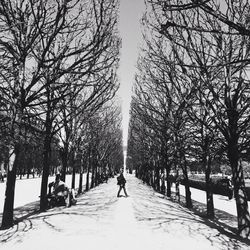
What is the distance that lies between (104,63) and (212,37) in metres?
3.72

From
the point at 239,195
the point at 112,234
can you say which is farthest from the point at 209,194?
the point at 112,234

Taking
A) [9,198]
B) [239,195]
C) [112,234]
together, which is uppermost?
[239,195]

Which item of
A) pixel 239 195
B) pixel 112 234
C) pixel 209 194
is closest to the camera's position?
pixel 112 234

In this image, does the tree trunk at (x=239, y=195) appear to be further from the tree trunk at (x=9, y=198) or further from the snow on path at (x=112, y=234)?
the tree trunk at (x=9, y=198)

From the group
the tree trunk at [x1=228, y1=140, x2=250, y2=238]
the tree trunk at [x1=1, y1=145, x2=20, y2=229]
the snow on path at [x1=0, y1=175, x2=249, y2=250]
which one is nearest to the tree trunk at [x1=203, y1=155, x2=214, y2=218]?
the snow on path at [x1=0, y1=175, x2=249, y2=250]

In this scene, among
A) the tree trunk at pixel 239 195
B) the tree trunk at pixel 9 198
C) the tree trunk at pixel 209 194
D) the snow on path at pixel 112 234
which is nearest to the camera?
the snow on path at pixel 112 234

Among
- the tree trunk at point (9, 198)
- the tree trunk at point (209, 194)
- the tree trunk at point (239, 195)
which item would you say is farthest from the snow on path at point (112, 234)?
the tree trunk at point (209, 194)

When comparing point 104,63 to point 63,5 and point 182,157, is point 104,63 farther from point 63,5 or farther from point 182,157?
point 182,157

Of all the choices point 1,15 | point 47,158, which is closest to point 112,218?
point 47,158

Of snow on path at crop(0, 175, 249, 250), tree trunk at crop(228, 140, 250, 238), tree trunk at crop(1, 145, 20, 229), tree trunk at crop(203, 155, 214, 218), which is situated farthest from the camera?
tree trunk at crop(203, 155, 214, 218)

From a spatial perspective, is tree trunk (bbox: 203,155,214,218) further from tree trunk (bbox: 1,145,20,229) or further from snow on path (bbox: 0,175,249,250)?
tree trunk (bbox: 1,145,20,229)

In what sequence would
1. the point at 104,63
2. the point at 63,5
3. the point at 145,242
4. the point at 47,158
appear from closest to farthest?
the point at 145,242
the point at 63,5
the point at 104,63
the point at 47,158

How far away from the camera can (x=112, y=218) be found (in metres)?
9.60

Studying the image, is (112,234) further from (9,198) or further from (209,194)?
(209,194)
